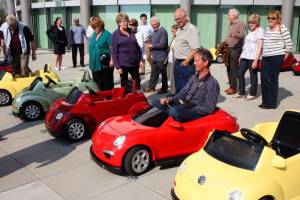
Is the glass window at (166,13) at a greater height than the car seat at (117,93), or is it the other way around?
the glass window at (166,13)

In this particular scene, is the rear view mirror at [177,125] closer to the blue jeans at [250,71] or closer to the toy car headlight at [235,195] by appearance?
the toy car headlight at [235,195]

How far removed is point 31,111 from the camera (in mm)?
7773

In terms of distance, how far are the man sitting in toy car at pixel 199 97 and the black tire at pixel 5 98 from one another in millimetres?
4838

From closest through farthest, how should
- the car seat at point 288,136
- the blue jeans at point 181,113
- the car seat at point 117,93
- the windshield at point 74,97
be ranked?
the car seat at point 288,136
the blue jeans at point 181,113
the windshield at point 74,97
the car seat at point 117,93

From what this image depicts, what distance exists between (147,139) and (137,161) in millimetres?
331

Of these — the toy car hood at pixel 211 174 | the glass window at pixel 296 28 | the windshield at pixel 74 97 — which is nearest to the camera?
the toy car hood at pixel 211 174

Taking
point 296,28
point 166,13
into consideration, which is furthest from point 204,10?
point 296,28

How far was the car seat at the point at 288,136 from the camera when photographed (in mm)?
4469

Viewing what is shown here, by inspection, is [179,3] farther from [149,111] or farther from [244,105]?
[149,111]

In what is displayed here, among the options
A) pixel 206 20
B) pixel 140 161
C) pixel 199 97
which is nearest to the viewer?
pixel 140 161

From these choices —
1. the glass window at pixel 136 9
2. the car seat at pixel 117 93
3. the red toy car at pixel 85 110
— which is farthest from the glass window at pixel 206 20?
the red toy car at pixel 85 110

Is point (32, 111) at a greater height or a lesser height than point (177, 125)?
lesser

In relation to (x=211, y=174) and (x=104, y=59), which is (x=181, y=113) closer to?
(x=211, y=174)

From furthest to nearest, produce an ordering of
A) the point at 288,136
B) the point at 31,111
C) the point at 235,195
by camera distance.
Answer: the point at 31,111 < the point at 288,136 < the point at 235,195
